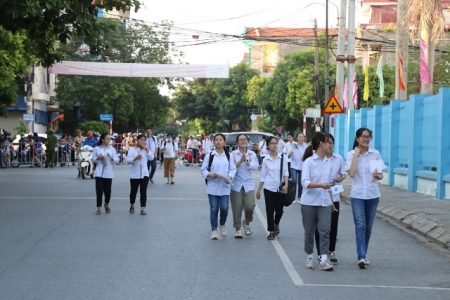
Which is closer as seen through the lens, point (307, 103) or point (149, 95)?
point (307, 103)

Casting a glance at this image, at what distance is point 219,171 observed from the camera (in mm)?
14227

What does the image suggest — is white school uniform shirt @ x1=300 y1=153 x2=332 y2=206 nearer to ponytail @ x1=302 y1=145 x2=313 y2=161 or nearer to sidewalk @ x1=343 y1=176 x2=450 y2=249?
ponytail @ x1=302 y1=145 x2=313 y2=161

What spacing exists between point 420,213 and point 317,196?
688cm

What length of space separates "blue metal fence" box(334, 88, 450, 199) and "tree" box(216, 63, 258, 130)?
62.9 meters

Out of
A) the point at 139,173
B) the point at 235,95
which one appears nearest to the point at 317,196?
the point at 139,173

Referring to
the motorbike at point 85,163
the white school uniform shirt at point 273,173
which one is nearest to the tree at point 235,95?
the motorbike at point 85,163

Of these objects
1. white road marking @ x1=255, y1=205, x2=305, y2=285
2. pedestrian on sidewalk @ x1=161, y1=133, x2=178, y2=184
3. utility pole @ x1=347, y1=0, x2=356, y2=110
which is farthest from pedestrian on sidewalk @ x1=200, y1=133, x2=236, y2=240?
utility pole @ x1=347, y1=0, x2=356, y2=110

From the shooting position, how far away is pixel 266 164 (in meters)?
14.5

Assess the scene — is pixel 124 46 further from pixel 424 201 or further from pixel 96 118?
pixel 424 201

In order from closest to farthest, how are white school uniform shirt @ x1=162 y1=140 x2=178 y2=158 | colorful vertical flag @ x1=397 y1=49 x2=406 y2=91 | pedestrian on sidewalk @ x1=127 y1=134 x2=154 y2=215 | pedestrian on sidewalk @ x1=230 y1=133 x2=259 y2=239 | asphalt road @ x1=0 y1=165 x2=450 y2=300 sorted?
asphalt road @ x1=0 y1=165 x2=450 y2=300, pedestrian on sidewalk @ x1=230 y1=133 x2=259 y2=239, pedestrian on sidewalk @ x1=127 y1=134 x2=154 y2=215, colorful vertical flag @ x1=397 y1=49 x2=406 y2=91, white school uniform shirt @ x1=162 y1=140 x2=178 y2=158

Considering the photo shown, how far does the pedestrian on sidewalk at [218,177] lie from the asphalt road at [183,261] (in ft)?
1.55

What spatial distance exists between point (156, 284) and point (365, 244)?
309cm

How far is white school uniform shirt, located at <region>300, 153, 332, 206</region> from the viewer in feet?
36.3

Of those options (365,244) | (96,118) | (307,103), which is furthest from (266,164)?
(96,118)
